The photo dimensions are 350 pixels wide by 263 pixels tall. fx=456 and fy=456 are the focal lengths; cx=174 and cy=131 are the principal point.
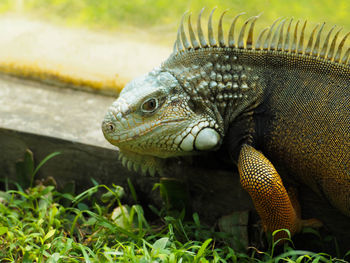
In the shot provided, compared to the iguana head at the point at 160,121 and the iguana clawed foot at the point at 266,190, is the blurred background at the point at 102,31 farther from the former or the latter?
the iguana clawed foot at the point at 266,190

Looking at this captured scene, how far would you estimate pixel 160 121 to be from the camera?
2891mm

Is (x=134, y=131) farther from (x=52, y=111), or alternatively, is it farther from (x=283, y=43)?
(x=52, y=111)

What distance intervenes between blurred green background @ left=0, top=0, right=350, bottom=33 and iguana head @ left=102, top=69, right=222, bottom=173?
6.52ft

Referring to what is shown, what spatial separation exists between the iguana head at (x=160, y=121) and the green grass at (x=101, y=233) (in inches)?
23.5

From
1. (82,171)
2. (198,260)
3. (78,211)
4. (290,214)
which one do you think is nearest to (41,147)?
(82,171)

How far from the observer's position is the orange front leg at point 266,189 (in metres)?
2.72

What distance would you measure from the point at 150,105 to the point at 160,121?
0.39 ft

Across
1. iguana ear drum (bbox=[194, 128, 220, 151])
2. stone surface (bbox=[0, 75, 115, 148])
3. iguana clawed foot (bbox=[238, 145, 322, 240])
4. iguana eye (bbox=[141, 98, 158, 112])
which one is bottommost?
stone surface (bbox=[0, 75, 115, 148])

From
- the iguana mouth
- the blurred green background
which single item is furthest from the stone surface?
the blurred green background

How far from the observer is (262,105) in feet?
9.64

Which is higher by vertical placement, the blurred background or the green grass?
the blurred background

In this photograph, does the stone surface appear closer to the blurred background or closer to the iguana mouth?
the blurred background

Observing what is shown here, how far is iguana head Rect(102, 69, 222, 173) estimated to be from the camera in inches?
113

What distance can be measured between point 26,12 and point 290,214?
13.8ft
